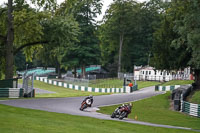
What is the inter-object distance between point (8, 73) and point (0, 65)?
2752mm

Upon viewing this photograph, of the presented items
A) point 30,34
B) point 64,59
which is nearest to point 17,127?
point 30,34

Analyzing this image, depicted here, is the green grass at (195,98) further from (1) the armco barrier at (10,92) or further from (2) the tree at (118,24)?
(2) the tree at (118,24)

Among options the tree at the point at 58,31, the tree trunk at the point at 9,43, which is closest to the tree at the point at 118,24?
the tree at the point at 58,31

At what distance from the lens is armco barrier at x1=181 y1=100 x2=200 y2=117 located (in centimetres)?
2595

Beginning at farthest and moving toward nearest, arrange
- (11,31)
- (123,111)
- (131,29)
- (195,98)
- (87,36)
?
(131,29) → (87,36) → (195,98) → (11,31) → (123,111)

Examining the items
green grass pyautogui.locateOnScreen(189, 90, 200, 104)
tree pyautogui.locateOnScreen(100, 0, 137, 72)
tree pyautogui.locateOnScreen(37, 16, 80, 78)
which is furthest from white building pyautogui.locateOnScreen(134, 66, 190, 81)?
tree pyautogui.locateOnScreen(37, 16, 80, 78)

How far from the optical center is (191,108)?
26703 millimetres

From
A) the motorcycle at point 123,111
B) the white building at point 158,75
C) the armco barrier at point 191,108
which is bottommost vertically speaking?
the armco barrier at point 191,108

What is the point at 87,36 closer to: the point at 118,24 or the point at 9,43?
the point at 118,24

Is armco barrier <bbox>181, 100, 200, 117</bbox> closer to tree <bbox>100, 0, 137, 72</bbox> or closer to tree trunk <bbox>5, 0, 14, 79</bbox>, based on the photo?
tree trunk <bbox>5, 0, 14, 79</bbox>

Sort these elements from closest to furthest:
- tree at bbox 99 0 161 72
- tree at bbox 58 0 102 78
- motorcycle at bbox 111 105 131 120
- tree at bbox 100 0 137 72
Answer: motorcycle at bbox 111 105 131 120 < tree at bbox 58 0 102 78 < tree at bbox 100 0 137 72 < tree at bbox 99 0 161 72

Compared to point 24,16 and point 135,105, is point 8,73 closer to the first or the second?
point 24,16

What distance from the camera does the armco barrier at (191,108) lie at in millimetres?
25953

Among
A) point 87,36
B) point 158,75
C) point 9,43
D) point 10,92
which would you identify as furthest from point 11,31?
point 158,75
